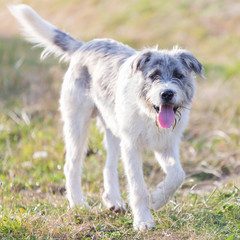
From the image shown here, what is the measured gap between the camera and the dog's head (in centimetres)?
422

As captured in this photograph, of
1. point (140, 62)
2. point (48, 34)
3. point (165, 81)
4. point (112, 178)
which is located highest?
point (140, 62)

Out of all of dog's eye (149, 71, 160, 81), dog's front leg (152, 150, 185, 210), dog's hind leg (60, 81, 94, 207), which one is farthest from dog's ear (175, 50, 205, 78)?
dog's hind leg (60, 81, 94, 207)

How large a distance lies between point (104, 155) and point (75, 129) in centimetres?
152

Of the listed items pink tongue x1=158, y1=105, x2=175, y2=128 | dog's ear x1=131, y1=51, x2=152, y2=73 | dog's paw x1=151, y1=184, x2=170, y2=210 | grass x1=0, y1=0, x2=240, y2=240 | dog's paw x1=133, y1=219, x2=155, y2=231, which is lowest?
grass x1=0, y1=0, x2=240, y2=240

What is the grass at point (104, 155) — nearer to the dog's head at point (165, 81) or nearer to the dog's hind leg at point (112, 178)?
the dog's hind leg at point (112, 178)

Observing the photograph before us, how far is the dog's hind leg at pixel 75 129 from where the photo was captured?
5.43 m

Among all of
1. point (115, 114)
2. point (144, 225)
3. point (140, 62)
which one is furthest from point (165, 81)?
point (144, 225)

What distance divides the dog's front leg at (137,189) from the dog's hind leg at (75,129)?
98 cm

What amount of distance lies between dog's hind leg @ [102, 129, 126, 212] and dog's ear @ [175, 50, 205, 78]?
1.48 meters

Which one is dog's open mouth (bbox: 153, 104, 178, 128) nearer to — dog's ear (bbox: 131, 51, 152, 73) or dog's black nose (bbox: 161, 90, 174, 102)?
dog's black nose (bbox: 161, 90, 174, 102)

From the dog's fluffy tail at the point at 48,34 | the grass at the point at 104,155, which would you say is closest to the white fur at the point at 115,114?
the dog's fluffy tail at the point at 48,34

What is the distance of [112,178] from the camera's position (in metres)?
5.46

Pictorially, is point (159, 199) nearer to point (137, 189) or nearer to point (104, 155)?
point (137, 189)

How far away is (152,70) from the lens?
4387mm
